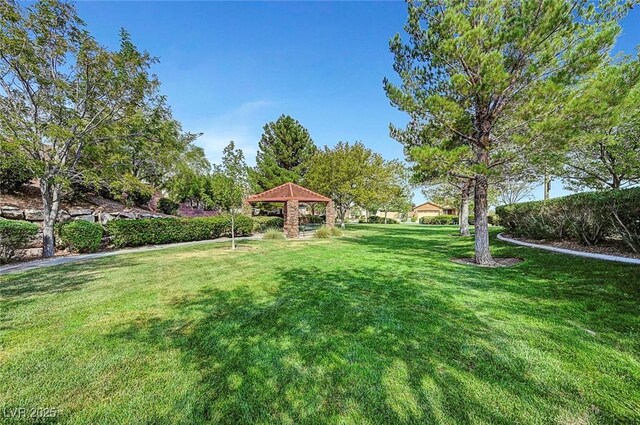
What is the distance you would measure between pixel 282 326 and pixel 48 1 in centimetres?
1338

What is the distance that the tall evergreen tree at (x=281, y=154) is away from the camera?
29.8 meters

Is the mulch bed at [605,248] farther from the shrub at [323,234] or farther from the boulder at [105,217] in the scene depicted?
the boulder at [105,217]

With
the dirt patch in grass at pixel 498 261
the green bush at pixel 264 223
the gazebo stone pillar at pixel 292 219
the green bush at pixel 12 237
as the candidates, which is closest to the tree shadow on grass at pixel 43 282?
the green bush at pixel 12 237

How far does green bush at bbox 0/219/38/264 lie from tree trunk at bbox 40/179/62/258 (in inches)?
42.6

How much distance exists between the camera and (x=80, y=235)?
33.6 feet

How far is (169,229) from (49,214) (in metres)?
4.47

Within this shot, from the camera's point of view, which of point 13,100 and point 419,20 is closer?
point 419,20

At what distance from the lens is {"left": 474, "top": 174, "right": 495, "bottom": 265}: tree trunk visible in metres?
7.88

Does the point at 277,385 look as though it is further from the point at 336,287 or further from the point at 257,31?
the point at 257,31

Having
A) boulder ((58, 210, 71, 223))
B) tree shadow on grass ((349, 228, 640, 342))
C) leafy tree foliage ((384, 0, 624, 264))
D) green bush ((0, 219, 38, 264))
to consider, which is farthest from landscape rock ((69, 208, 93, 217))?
tree shadow on grass ((349, 228, 640, 342))

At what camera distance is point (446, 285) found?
18.6ft

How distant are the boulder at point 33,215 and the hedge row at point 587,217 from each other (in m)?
21.0

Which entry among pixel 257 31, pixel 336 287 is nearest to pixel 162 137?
pixel 257 31

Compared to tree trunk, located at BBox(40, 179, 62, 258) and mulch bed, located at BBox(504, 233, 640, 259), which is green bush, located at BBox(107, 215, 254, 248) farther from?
mulch bed, located at BBox(504, 233, 640, 259)
